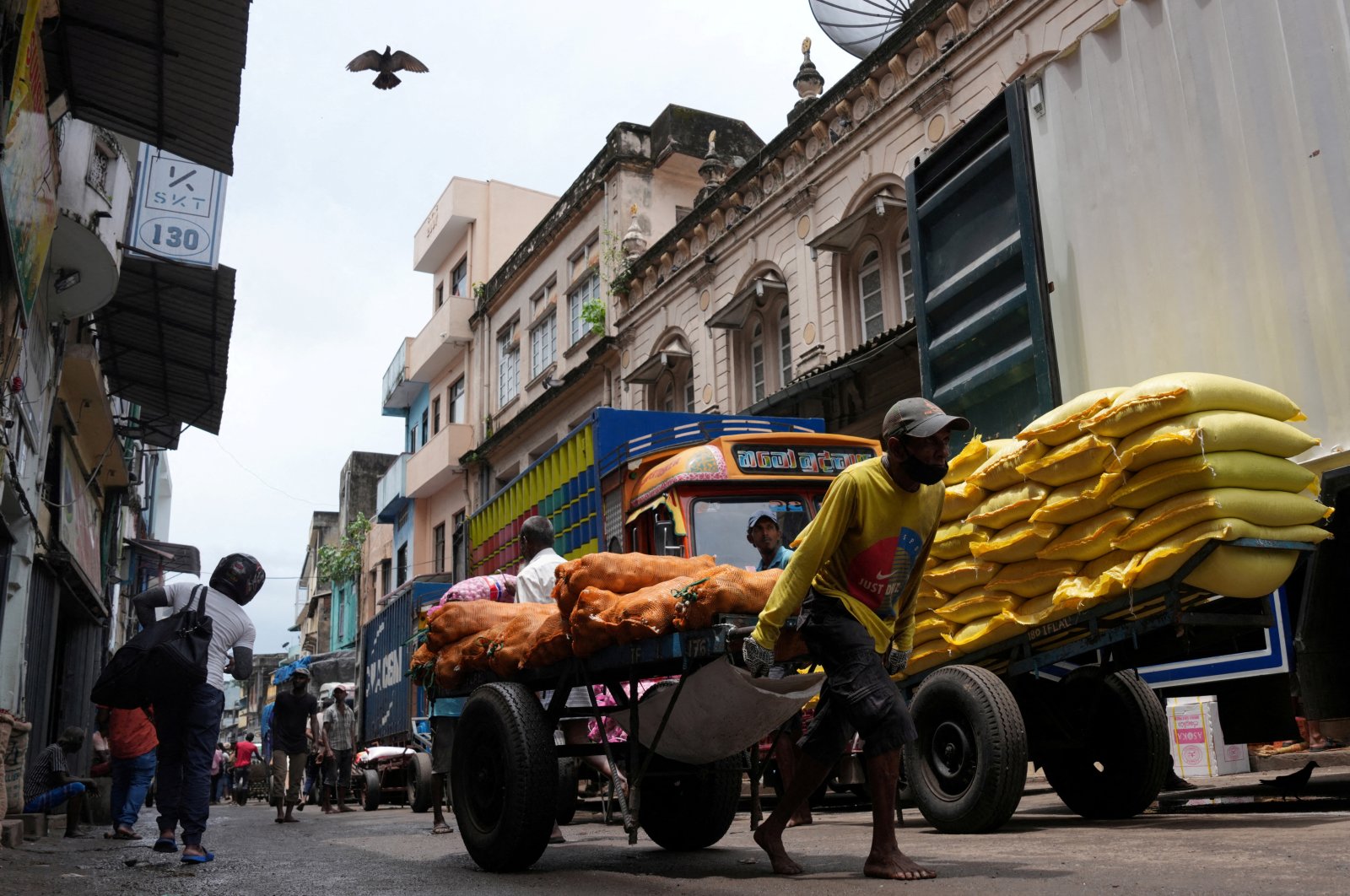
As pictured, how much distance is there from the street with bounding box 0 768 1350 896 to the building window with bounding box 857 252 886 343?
30.9ft

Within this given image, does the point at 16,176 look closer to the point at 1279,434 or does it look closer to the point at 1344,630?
the point at 1279,434

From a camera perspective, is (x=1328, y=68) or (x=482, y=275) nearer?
(x=1328, y=68)

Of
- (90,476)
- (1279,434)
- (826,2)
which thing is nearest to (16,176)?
(1279,434)

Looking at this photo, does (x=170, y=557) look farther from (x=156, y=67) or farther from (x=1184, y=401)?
(x=1184, y=401)

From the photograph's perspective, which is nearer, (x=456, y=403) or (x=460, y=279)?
(x=456, y=403)

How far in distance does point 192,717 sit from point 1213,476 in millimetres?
5307

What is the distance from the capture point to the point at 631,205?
81.8 feet

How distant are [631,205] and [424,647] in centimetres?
1937

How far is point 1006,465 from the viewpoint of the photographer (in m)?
6.55

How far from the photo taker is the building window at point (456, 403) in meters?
34.9

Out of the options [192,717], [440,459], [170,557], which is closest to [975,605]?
[192,717]

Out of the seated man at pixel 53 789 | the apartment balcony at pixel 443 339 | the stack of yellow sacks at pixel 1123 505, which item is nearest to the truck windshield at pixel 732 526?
the stack of yellow sacks at pixel 1123 505

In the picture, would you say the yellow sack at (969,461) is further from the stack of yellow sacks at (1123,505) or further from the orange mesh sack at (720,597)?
the orange mesh sack at (720,597)

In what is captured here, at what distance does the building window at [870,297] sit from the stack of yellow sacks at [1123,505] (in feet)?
32.7
